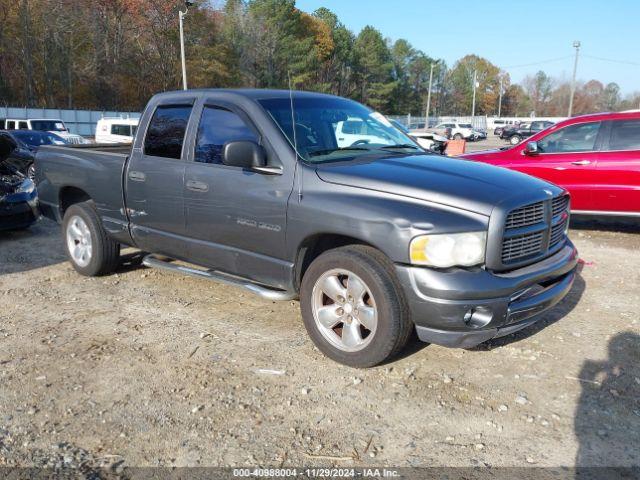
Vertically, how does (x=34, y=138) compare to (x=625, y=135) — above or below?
below

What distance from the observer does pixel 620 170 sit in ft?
23.7

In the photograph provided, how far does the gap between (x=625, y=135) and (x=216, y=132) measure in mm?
5886

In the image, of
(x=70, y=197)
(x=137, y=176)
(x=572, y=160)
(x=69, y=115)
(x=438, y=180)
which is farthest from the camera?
(x=69, y=115)

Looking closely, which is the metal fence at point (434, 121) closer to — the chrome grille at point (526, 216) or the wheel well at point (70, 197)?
the wheel well at point (70, 197)

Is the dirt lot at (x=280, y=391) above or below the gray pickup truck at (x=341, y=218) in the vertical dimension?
below

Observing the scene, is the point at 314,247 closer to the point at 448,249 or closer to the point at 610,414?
the point at 448,249

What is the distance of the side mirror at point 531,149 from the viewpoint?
25.9 ft

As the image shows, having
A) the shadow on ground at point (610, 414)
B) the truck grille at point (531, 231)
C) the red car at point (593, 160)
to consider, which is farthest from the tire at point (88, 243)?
the red car at point (593, 160)

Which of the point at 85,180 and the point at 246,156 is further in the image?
the point at 85,180

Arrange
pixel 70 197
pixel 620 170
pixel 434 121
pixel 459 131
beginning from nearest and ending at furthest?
1. pixel 70 197
2. pixel 620 170
3. pixel 459 131
4. pixel 434 121

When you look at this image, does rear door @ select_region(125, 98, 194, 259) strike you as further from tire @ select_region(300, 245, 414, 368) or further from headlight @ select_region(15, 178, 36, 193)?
headlight @ select_region(15, 178, 36, 193)

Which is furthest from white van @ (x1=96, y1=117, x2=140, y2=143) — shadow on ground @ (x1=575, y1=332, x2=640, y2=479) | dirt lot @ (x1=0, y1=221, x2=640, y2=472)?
shadow on ground @ (x1=575, y1=332, x2=640, y2=479)

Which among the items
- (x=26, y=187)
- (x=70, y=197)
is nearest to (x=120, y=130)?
(x=26, y=187)

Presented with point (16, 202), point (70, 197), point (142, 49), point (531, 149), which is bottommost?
point (16, 202)
